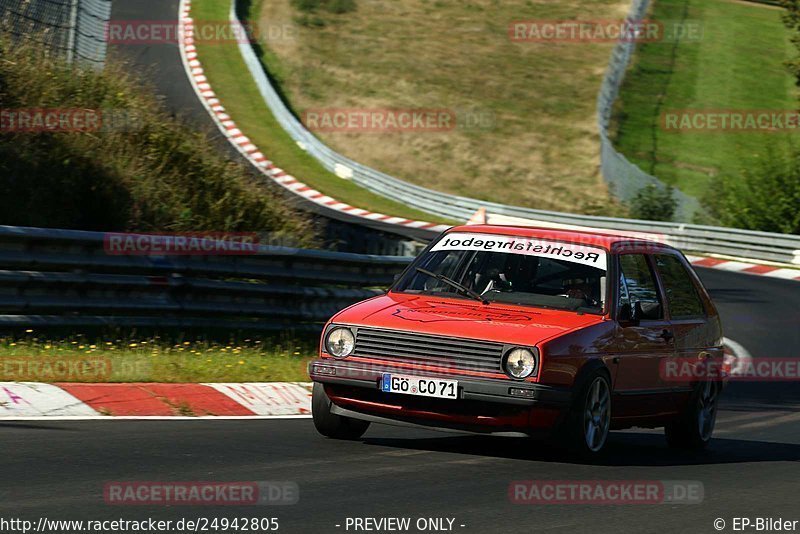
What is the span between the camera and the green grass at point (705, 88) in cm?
4528

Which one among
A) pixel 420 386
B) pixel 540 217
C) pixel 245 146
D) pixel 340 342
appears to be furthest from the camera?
pixel 245 146

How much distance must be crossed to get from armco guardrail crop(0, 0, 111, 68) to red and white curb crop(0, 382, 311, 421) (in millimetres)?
7436

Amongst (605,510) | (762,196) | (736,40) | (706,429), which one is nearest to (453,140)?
(762,196)

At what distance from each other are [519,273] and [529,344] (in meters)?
1.28

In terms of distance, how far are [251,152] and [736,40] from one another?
102ft

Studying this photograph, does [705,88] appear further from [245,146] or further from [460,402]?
[460,402]

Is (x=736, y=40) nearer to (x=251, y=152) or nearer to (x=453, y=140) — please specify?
(x=453, y=140)

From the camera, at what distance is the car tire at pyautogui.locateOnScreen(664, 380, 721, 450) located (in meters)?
9.76

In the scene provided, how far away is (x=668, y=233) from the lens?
3138cm

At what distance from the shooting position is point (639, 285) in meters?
9.41

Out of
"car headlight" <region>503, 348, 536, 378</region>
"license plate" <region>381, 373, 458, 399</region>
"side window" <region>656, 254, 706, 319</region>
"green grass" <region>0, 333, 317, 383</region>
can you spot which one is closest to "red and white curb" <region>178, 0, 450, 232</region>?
"green grass" <region>0, 333, 317, 383</region>

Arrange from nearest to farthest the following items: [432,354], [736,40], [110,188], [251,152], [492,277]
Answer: [432,354]
[492,277]
[110,188]
[251,152]
[736,40]

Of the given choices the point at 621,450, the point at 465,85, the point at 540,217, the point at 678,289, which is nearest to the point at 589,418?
the point at 621,450

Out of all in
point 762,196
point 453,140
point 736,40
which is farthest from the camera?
point 736,40
